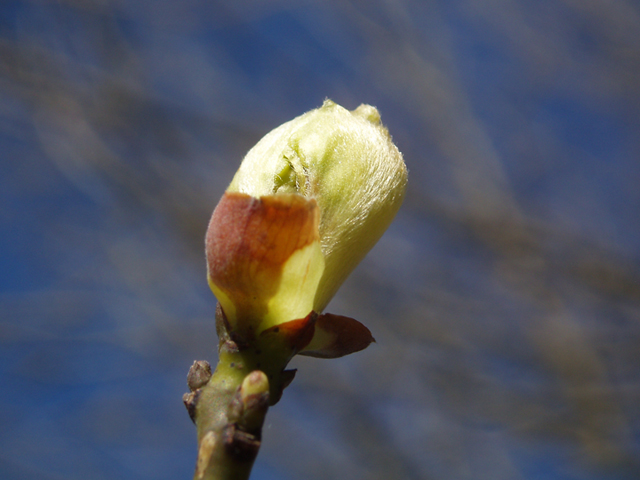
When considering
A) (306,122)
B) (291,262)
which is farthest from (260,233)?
(306,122)

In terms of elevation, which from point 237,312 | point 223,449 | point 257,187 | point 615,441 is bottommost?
point 223,449

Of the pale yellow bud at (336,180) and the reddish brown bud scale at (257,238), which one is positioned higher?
the pale yellow bud at (336,180)

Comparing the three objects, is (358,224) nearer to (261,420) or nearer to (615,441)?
(261,420)

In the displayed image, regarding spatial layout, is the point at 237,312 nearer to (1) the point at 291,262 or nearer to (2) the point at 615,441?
(1) the point at 291,262

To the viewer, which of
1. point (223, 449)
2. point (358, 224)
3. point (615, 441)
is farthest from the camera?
point (615, 441)

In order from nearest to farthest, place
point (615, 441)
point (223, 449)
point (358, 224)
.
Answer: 1. point (223, 449)
2. point (358, 224)
3. point (615, 441)

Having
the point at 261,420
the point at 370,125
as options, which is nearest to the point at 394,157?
the point at 370,125

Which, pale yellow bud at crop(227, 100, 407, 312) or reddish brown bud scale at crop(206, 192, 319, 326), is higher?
pale yellow bud at crop(227, 100, 407, 312)

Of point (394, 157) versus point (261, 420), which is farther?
point (394, 157)

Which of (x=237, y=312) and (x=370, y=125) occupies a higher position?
(x=370, y=125)
